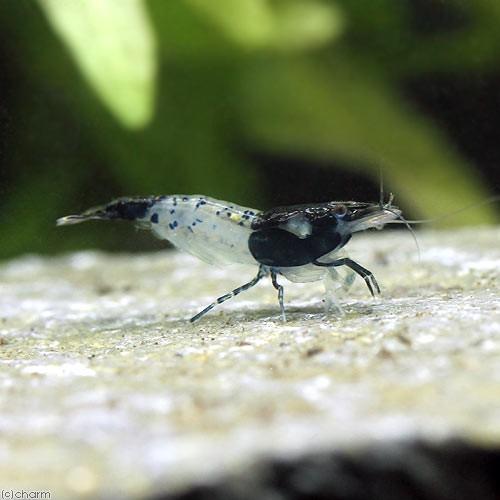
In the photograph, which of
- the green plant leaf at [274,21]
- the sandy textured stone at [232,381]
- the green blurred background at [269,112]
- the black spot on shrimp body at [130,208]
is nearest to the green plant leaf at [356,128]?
the green blurred background at [269,112]

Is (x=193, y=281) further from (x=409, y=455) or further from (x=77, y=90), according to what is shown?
(x=409, y=455)

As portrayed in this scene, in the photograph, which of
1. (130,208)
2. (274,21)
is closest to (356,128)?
(274,21)

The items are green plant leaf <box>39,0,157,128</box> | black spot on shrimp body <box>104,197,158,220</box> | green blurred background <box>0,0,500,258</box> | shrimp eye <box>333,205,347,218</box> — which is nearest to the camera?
shrimp eye <box>333,205,347,218</box>

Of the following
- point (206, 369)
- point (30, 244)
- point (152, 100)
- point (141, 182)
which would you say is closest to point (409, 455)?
point (206, 369)

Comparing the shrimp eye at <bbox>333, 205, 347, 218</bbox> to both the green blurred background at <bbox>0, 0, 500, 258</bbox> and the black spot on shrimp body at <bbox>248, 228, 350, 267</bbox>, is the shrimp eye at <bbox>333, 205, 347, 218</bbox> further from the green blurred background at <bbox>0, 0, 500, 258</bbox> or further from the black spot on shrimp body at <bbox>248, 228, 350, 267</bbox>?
the green blurred background at <bbox>0, 0, 500, 258</bbox>

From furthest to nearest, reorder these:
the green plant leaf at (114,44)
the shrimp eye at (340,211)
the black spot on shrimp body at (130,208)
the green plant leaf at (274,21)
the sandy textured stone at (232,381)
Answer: the green plant leaf at (274,21), the green plant leaf at (114,44), the black spot on shrimp body at (130,208), the shrimp eye at (340,211), the sandy textured stone at (232,381)

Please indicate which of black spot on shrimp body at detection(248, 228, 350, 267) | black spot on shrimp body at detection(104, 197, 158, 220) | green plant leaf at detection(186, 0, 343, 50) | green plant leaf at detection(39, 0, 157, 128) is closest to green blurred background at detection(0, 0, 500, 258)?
green plant leaf at detection(186, 0, 343, 50)

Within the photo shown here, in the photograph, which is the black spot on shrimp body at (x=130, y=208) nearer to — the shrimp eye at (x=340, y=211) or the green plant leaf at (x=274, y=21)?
the shrimp eye at (x=340, y=211)
